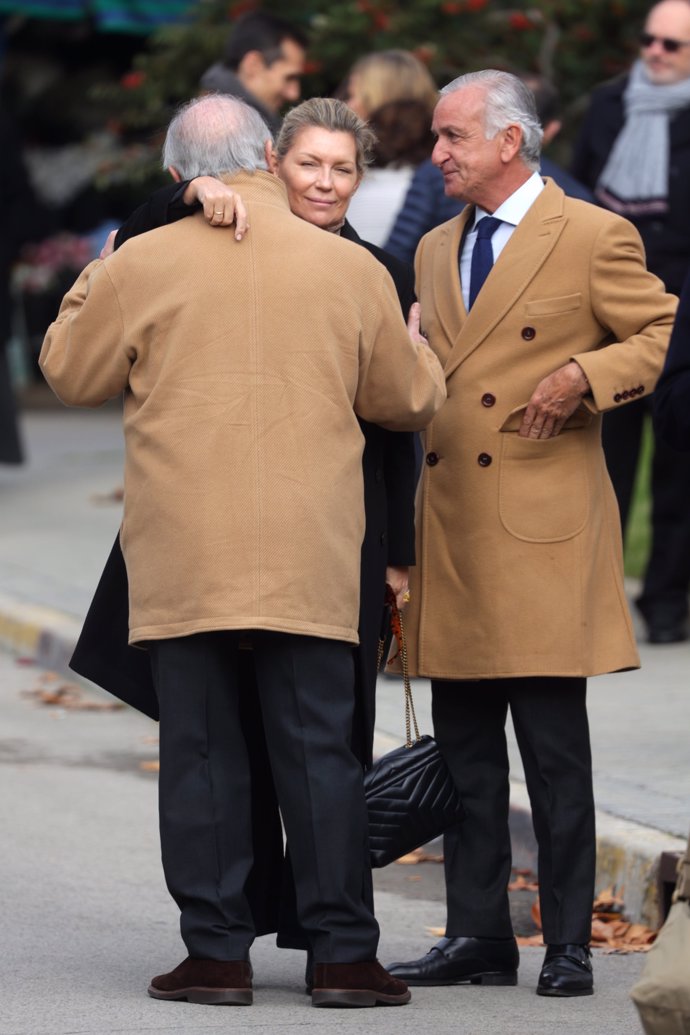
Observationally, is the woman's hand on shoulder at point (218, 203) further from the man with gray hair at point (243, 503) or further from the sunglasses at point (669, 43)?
the sunglasses at point (669, 43)

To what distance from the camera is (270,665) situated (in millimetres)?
4418

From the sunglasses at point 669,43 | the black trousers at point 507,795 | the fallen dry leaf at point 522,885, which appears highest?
the sunglasses at point 669,43

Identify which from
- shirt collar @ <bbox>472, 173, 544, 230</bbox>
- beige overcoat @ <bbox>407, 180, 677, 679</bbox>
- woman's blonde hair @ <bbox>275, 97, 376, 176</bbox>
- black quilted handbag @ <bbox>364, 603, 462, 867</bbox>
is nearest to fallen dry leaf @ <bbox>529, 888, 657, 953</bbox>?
black quilted handbag @ <bbox>364, 603, 462, 867</bbox>

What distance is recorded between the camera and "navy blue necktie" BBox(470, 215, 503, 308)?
484cm

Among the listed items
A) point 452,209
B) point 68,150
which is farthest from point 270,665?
point 68,150

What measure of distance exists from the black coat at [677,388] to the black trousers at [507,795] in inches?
33.1

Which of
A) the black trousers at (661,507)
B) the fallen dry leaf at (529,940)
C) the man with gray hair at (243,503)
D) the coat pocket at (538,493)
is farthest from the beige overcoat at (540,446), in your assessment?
the black trousers at (661,507)

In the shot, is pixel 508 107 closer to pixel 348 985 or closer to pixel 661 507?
pixel 348 985

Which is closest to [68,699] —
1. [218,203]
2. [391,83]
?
[391,83]

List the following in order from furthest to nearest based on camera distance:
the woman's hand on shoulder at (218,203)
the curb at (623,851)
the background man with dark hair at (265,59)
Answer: the background man with dark hair at (265,59), the curb at (623,851), the woman's hand on shoulder at (218,203)

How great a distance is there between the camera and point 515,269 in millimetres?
4738

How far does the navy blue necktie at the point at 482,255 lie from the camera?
4.84m

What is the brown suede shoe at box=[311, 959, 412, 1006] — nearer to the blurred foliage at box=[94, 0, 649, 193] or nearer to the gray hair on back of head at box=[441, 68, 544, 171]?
the gray hair on back of head at box=[441, 68, 544, 171]

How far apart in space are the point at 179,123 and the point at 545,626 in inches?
52.6
